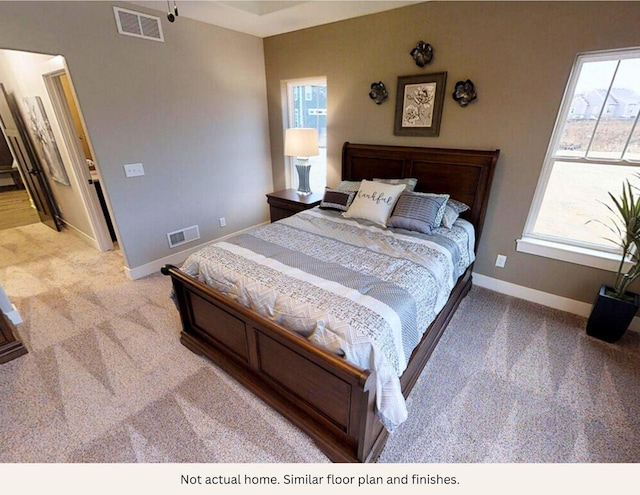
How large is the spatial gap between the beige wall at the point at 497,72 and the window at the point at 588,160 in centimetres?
10

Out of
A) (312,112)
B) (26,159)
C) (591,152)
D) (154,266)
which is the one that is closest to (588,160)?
(591,152)

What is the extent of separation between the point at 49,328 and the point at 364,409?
266 centimetres

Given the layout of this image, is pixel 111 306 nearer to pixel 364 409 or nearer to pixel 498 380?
pixel 364 409

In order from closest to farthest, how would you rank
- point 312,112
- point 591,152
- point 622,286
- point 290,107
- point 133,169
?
1. point 622,286
2. point 591,152
3. point 133,169
4. point 312,112
5. point 290,107

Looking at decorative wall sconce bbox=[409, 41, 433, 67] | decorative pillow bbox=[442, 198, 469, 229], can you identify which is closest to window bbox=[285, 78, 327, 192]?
decorative wall sconce bbox=[409, 41, 433, 67]

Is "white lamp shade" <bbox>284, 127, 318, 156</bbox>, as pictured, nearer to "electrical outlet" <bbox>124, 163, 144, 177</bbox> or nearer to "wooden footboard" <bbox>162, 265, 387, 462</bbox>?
"electrical outlet" <bbox>124, 163, 144, 177</bbox>

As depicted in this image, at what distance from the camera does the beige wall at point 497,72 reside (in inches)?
80.8

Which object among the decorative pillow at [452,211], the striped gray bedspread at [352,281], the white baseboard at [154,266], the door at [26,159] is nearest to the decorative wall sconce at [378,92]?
the decorative pillow at [452,211]

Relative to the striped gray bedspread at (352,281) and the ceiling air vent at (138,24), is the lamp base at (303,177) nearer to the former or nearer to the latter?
the striped gray bedspread at (352,281)

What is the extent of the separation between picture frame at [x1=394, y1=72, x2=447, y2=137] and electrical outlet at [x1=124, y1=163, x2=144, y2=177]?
8.47ft

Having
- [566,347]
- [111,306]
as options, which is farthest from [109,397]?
[566,347]

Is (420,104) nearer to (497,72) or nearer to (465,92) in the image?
(465,92)

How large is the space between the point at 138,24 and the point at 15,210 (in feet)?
16.1

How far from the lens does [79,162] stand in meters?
3.32
